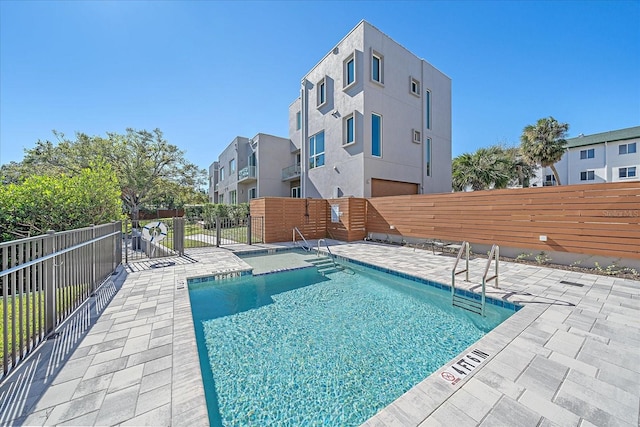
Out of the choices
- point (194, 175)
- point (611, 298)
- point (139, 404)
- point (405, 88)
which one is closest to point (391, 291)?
point (611, 298)

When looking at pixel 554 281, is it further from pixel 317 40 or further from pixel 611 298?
pixel 317 40

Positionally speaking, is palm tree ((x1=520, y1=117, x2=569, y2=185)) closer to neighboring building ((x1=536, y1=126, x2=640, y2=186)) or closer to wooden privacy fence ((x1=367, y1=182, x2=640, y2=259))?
neighboring building ((x1=536, y1=126, x2=640, y2=186))

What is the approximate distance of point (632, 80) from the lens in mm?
12875

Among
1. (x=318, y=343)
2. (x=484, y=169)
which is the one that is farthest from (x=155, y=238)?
(x=484, y=169)

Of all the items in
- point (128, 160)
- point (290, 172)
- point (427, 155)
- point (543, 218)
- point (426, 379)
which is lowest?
point (426, 379)

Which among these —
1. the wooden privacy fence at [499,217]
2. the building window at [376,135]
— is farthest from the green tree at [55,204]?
the building window at [376,135]

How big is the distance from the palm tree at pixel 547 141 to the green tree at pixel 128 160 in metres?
29.6

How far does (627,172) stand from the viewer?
22562 millimetres

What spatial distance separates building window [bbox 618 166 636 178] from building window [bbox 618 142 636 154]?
1.58 metres

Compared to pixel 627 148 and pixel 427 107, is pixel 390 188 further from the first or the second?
pixel 627 148

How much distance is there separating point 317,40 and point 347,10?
259 cm

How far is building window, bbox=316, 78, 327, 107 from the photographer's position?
14.6m

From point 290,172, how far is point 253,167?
3641 mm

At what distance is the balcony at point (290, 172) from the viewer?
18.2 meters
